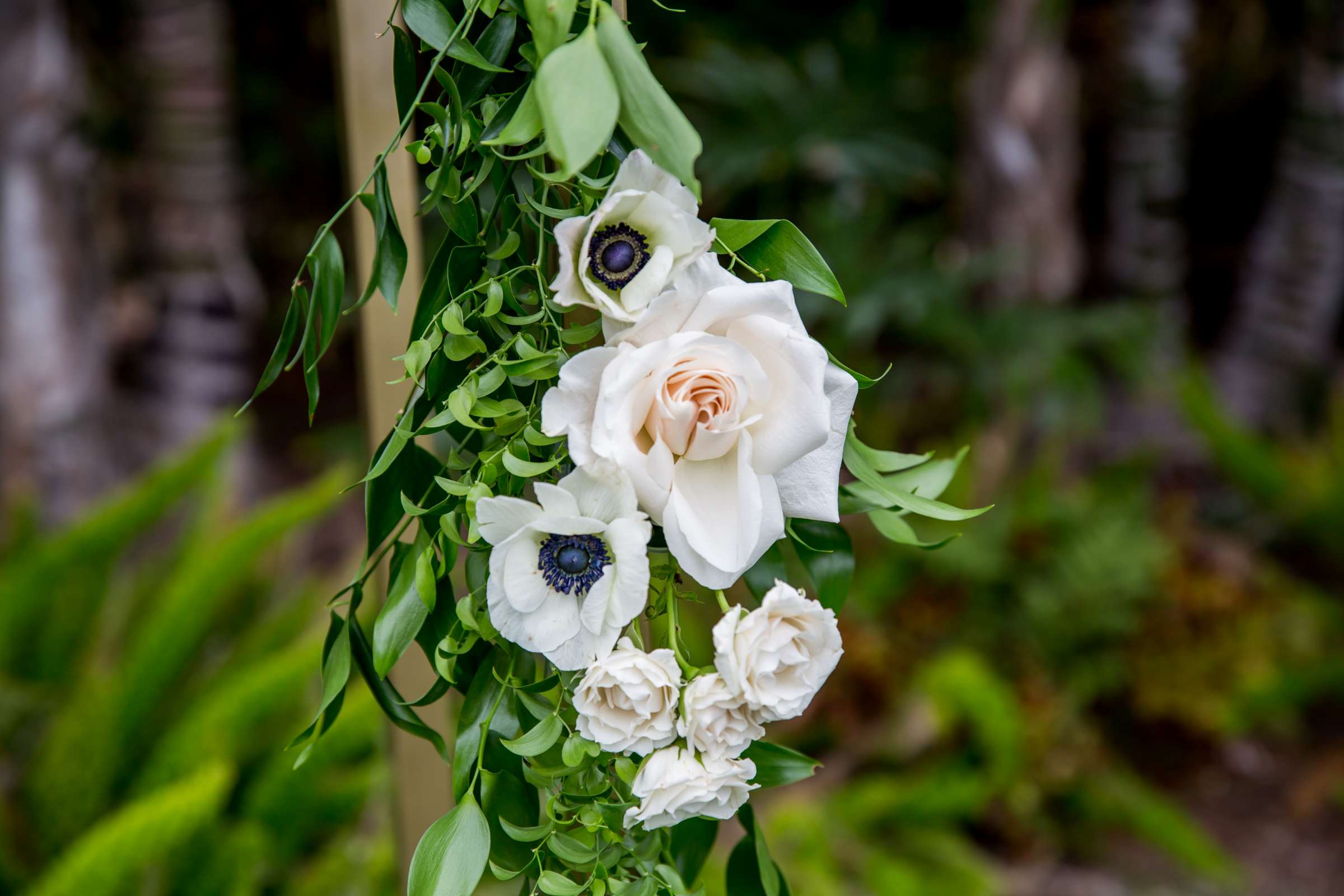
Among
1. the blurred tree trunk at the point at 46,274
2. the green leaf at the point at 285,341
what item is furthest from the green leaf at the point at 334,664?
the blurred tree trunk at the point at 46,274

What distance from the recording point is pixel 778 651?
1.24 feet

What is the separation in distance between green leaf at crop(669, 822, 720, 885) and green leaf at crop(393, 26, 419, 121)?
37 cm

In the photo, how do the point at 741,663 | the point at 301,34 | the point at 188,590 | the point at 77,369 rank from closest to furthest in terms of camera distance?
the point at 741,663
the point at 188,590
the point at 77,369
the point at 301,34

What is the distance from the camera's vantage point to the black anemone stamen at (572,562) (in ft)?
1.25

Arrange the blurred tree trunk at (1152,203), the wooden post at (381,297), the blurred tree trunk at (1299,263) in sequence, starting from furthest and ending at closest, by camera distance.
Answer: the blurred tree trunk at (1152,203) → the blurred tree trunk at (1299,263) → the wooden post at (381,297)

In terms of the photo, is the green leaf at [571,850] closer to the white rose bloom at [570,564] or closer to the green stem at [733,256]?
the white rose bloom at [570,564]

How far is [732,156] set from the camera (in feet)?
7.16

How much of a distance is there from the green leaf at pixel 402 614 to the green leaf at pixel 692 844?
0.18 m

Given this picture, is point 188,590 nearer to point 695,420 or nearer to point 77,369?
point 77,369

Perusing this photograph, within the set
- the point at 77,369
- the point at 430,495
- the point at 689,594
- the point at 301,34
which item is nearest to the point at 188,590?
the point at 77,369

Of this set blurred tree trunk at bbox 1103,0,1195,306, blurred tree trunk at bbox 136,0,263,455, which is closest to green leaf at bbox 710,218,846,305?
blurred tree trunk at bbox 136,0,263,455

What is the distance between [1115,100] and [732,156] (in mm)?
1312

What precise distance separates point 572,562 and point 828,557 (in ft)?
0.49

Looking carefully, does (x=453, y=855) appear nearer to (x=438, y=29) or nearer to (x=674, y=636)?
(x=674, y=636)
